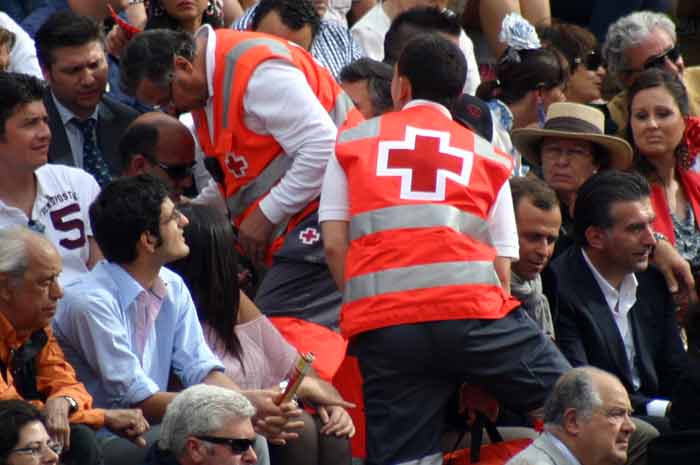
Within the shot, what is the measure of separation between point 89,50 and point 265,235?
1.42 m

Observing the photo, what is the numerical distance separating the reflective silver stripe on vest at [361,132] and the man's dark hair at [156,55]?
3.43 feet

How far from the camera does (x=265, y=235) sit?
25.2 feet

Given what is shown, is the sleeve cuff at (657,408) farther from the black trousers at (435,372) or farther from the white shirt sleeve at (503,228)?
the white shirt sleeve at (503,228)

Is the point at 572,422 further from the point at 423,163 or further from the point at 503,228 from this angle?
the point at 423,163

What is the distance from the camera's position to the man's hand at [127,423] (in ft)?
20.6

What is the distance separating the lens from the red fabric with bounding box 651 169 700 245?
355 inches

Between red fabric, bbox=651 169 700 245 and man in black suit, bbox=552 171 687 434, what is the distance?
2.60ft

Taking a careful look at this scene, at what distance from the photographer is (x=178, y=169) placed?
8.06 meters

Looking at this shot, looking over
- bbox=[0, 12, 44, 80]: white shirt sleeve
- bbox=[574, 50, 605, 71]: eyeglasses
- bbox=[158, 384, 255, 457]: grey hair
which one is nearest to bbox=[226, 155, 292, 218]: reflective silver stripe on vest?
bbox=[0, 12, 44, 80]: white shirt sleeve

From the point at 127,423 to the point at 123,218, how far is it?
33.6 inches

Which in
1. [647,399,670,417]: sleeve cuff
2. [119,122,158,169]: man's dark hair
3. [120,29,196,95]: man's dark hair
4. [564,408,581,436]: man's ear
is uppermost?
[120,29,196,95]: man's dark hair

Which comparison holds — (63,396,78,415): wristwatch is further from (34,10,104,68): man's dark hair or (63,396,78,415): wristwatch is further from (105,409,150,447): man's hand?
(34,10,104,68): man's dark hair

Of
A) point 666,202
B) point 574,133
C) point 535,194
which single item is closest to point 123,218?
point 535,194

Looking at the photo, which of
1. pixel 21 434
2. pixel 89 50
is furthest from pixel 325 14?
pixel 21 434
